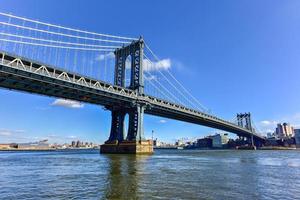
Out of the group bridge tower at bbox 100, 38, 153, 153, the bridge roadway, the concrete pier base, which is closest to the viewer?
the bridge roadway

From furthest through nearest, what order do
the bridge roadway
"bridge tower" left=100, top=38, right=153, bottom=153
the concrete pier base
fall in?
1. "bridge tower" left=100, top=38, right=153, bottom=153
2. the concrete pier base
3. the bridge roadway

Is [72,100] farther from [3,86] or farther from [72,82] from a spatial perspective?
[3,86]

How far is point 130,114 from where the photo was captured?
7088 centimetres

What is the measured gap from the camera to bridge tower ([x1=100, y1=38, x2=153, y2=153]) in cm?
6662

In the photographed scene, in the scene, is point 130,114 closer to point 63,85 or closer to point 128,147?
point 128,147

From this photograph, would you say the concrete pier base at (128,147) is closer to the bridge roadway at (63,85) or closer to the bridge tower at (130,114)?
the bridge tower at (130,114)

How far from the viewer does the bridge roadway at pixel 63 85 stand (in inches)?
1811

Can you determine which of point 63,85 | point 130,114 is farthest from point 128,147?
point 63,85

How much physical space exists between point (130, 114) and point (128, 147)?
31.0 feet

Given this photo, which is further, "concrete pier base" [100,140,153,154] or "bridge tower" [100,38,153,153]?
"bridge tower" [100,38,153,153]

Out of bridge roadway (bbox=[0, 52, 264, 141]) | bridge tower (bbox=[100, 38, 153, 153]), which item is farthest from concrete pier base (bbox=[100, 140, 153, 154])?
bridge roadway (bbox=[0, 52, 264, 141])

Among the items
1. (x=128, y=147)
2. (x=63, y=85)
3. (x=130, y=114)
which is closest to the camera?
(x=63, y=85)

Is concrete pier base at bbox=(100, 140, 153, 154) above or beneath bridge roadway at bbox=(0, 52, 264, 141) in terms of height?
beneath

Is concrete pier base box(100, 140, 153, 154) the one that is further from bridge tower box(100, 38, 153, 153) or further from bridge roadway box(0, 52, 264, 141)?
bridge roadway box(0, 52, 264, 141)
